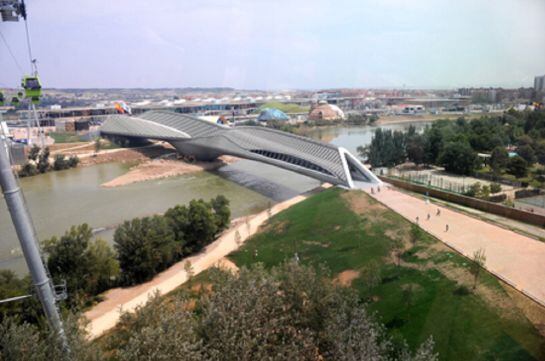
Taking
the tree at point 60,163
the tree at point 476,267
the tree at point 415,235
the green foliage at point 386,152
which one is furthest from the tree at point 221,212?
the tree at point 60,163

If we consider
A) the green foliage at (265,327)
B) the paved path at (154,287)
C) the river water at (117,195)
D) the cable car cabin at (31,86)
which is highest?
the cable car cabin at (31,86)

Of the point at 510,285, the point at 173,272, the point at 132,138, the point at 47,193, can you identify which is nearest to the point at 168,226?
the point at 173,272

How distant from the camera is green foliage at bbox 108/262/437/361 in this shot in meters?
4.92

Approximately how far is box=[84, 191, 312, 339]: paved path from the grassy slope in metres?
0.76

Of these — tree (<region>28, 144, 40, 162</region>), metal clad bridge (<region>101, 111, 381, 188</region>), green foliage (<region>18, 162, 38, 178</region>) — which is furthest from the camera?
tree (<region>28, 144, 40, 162</region>)

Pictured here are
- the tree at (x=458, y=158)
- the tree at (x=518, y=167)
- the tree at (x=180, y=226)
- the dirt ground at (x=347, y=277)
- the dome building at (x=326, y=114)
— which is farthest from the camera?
the dome building at (x=326, y=114)

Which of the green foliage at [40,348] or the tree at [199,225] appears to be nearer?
the green foliage at [40,348]

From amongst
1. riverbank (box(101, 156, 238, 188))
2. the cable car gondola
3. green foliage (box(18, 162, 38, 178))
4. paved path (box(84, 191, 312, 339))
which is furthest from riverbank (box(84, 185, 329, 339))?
green foliage (box(18, 162, 38, 178))

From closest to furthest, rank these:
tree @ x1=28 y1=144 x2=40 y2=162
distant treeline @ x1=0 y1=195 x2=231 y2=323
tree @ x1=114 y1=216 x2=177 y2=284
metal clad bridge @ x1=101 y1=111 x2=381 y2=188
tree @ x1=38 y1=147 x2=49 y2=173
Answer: distant treeline @ x1=0 y1=195 x2=231 y2=323
tree @ x1=114 y1=216 x2=177 y2=284
metal clad bridge @ x1=101 y1=111 x2=381 y2=188
tree @ x1=38 y1=147 x2=49 y2=173
tree @ x1=28 y1=144 x2=40 y2=162

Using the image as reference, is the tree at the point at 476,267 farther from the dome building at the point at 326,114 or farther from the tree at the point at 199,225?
the dome building at the point at 326,114

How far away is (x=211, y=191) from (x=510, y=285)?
17.4 m

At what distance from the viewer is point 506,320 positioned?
6754 millimetres

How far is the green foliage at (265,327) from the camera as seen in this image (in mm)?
4918

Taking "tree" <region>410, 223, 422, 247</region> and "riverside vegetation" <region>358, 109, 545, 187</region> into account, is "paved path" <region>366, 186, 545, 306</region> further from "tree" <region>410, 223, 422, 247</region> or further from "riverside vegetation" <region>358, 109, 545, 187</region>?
"riverside vegetation" <region>358, 109, 545, 187</region>
